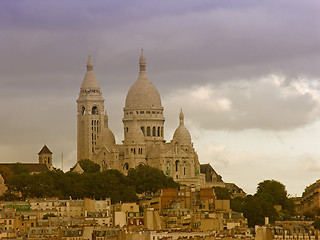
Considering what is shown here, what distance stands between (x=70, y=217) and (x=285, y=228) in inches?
1083

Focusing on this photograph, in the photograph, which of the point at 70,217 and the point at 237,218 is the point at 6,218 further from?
the point at 237,218

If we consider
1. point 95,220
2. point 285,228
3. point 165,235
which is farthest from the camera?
point 95,220

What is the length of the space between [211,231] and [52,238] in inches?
640

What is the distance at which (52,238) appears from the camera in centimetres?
17475

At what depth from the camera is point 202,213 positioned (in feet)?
652

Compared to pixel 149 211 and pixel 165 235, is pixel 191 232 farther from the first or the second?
pixel 149 211

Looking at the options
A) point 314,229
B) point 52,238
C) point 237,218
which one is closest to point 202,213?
point 237,218

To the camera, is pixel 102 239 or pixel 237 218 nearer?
pixel 102 239

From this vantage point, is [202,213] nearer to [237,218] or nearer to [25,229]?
[237,218]

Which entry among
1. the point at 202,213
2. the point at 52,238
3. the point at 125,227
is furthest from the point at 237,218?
the point at 52,238

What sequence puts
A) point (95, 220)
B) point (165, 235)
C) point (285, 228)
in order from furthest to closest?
point (95, 220), point (285, 228), point (165, 235)

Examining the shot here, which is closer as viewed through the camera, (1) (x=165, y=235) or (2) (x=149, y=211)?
(1) (x=165, y=235)

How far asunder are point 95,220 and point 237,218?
612 inches

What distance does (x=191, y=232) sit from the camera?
176 metres
